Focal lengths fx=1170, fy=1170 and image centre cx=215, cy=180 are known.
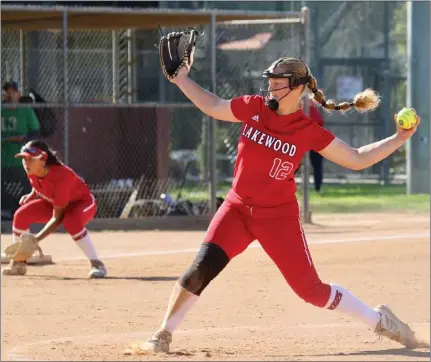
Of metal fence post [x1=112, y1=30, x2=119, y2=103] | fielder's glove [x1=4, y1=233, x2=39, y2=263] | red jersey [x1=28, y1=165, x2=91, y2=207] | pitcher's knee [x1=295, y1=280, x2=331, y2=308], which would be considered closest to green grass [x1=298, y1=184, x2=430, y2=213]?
metal fence post [x1=112, y1=30, x2=119, y2=103]

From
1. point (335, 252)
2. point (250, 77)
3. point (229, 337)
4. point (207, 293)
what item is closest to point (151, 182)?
point (250, 77)

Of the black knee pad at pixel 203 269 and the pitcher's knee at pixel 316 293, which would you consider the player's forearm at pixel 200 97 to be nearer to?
the black knee pad at pixel 203 269

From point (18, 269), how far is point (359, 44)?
12591 millimetres

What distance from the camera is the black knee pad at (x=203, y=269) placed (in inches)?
265

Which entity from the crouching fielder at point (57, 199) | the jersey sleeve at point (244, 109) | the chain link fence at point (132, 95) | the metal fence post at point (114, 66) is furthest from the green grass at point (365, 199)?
the jersey sleeve at point (244, 109)

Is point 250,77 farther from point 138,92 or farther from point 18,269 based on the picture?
point 18,269

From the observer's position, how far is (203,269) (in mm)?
6742

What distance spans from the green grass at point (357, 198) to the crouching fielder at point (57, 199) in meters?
5.94

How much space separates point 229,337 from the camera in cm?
762

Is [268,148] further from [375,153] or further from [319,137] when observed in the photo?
[375,153]

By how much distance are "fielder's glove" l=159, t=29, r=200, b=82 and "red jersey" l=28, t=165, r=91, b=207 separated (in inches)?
166

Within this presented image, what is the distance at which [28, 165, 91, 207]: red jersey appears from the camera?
11.0 m

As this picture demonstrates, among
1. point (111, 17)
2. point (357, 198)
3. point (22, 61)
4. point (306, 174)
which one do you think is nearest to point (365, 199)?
point (357, 198)

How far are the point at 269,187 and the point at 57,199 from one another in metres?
4.59
